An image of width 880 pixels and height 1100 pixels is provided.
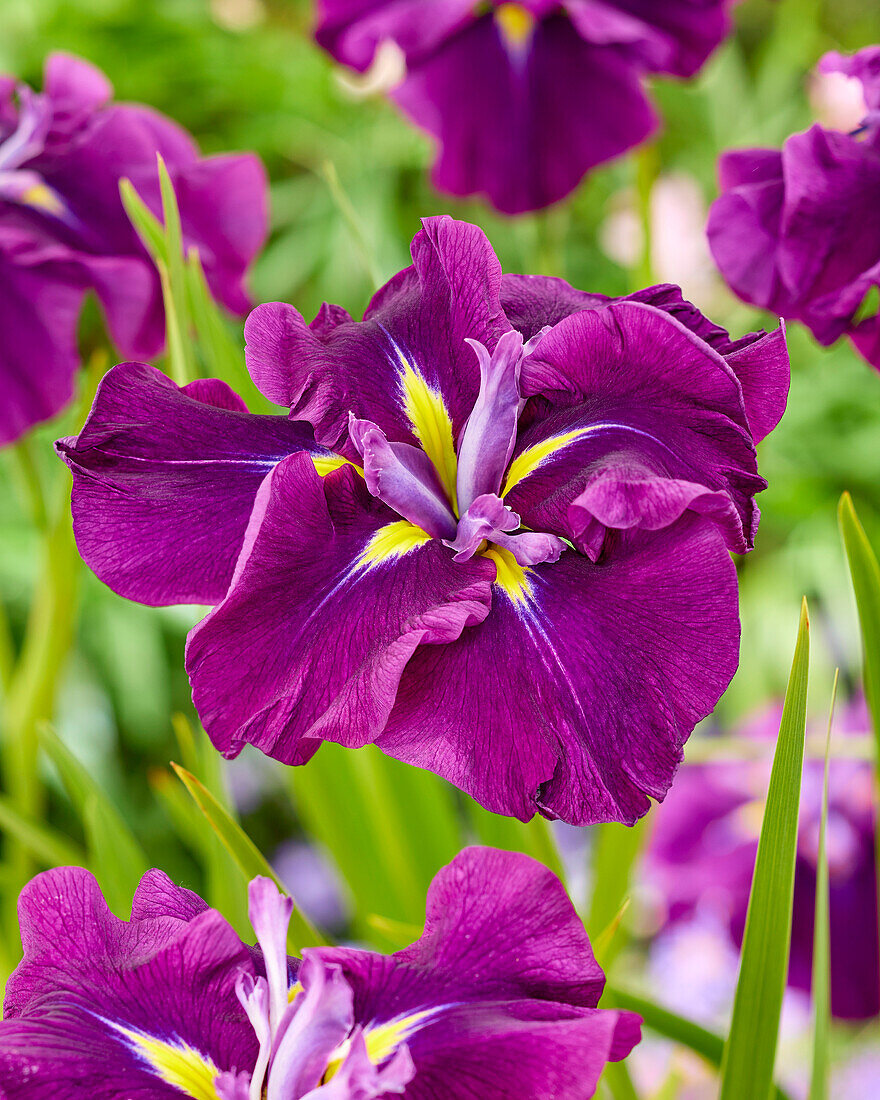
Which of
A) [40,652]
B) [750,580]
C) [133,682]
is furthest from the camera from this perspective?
[750,580]

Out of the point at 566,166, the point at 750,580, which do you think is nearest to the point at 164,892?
the point at 566,166


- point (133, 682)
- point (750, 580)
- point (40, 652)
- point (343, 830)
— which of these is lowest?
point (750, 580)

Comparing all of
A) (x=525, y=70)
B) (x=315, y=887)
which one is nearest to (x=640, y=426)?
(x=525, y=70)

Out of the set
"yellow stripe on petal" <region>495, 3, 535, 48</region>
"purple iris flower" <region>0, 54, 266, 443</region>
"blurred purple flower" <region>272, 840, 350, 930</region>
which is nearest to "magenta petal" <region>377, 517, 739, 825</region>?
"purple iris flower" <region>0, 54, 266, 443</region>

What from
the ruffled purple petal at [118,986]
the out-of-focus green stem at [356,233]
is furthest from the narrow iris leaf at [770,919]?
the out-of-focus green stem at [356,233]

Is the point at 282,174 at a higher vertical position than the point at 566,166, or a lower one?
lower

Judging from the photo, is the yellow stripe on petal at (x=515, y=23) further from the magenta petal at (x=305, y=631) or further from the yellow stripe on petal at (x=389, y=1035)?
the yellow stripe on petal at (x=389, y=1035)

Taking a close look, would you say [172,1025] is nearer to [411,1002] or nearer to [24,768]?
[411,1002]

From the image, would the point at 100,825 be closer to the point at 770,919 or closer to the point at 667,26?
the point at 770,919

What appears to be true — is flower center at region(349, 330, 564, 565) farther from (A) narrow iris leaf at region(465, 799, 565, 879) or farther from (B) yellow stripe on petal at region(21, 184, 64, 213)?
(B) yellow stripe on petal at region(21, 184, 64, 213)
